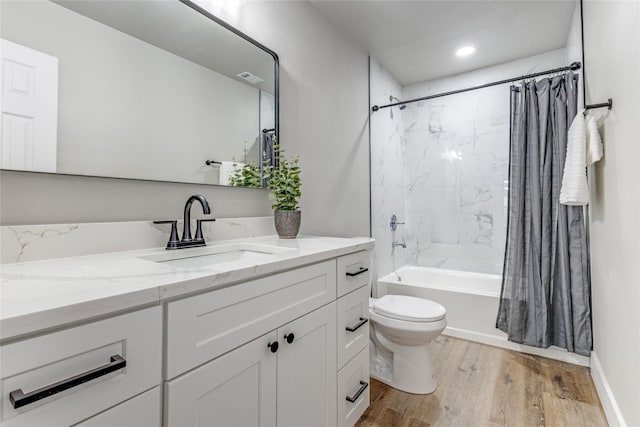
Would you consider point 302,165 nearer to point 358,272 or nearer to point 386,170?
point 358,272

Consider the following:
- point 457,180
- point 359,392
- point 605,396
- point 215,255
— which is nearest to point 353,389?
point 359,392

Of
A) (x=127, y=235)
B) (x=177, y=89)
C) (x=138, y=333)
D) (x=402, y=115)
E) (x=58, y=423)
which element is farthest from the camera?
(x=402, y=115)

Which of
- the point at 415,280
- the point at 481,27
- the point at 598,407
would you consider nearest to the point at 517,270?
the point at 598,407

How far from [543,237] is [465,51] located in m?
1.66

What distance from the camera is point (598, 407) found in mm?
1647

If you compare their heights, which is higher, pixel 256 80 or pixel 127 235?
pixel 256 80

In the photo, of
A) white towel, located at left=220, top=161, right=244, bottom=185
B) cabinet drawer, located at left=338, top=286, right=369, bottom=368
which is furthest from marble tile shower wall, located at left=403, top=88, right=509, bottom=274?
white towel, located at left=220, top=161, right=244, bottom=185

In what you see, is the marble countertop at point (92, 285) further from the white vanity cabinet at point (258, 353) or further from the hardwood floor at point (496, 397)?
the hardwood floor at point (496, 397)

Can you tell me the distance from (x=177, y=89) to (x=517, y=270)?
7.94ft

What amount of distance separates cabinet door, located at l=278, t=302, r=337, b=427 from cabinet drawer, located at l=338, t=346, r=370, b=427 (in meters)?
0.06

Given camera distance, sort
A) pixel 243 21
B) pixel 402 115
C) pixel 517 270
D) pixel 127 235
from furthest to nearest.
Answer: pixel 402 115 < pixel 517 270 < pixel 243 21 < pixel 127 235

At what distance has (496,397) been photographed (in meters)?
1.74

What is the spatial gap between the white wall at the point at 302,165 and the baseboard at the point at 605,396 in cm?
162

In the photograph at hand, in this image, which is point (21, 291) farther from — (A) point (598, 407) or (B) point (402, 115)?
(B) point (402, 115)
